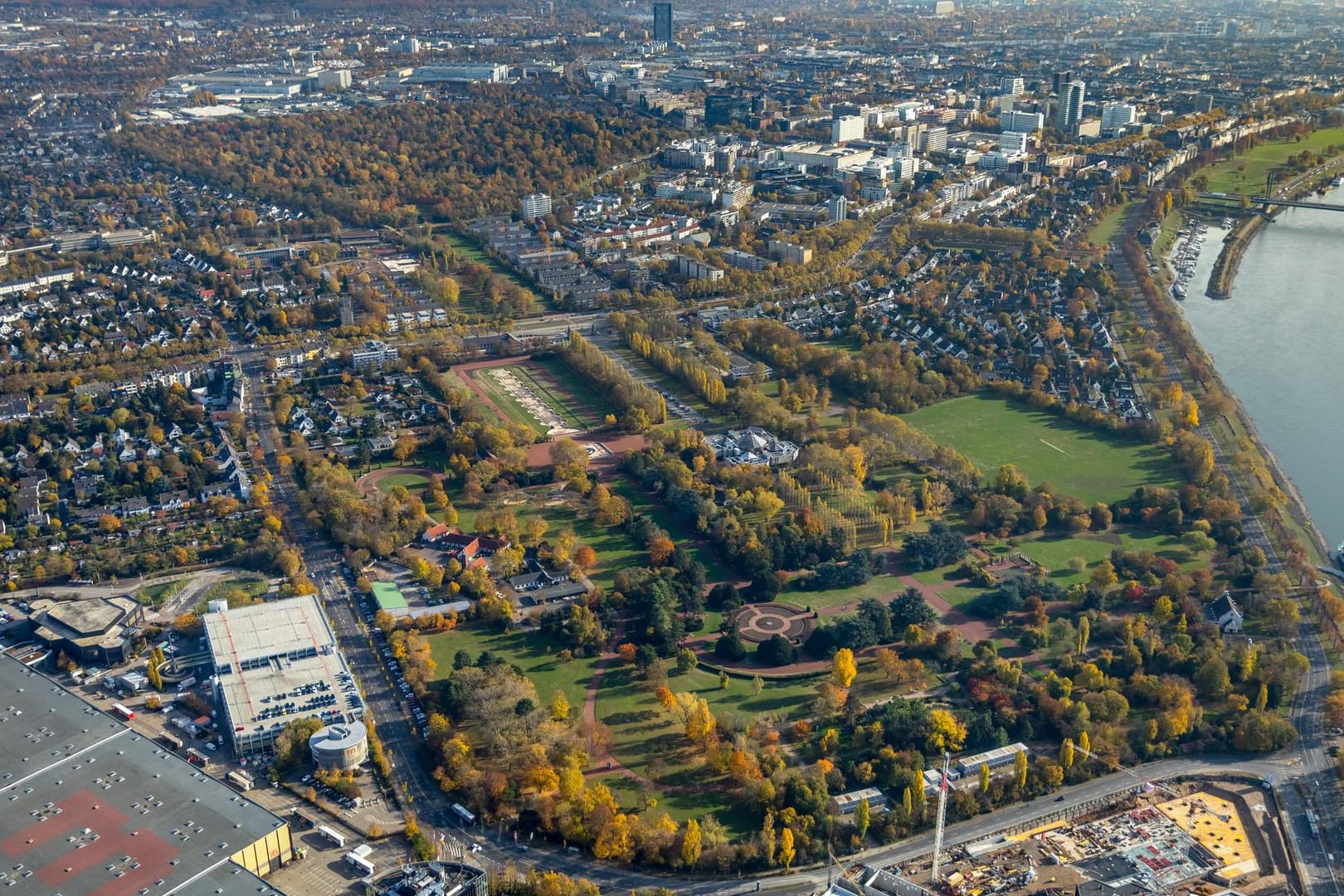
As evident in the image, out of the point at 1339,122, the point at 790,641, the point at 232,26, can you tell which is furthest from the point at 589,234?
the point at 232,26

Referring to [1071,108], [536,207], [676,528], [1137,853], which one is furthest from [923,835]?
[1071,108]

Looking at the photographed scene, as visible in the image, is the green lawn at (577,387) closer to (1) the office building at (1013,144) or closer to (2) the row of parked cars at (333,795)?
(2) the row of parked cars at (333,795)

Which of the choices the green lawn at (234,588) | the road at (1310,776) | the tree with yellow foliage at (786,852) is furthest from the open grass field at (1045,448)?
the green lawn at (234,588)

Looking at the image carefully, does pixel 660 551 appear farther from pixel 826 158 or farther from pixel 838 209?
pixel 826 158

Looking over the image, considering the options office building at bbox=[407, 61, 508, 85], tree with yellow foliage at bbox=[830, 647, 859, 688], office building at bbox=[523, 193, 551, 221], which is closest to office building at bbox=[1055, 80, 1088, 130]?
office building at bbox=[523, 193, 551, 221]

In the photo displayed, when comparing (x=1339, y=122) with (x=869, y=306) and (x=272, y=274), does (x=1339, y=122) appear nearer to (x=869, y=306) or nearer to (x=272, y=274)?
(x=869, y=306)
